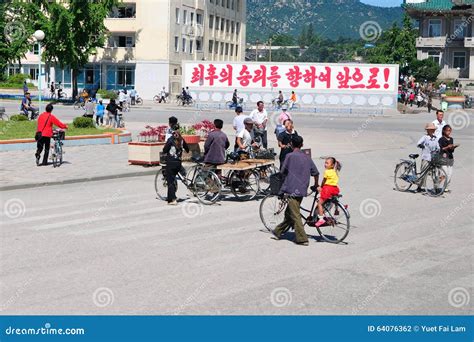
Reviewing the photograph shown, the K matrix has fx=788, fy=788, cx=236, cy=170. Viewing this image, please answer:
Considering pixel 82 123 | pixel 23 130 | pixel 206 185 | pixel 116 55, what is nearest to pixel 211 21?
pixel 116 55

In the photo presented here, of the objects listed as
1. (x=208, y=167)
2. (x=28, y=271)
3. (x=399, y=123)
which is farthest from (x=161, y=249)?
(x=399, y=123)

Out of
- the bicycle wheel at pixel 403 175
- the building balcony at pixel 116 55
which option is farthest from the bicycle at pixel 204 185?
the building balcony at pixel 116 55

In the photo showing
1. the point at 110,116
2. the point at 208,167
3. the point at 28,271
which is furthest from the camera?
the point at 110,116

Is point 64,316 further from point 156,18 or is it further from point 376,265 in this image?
point 156,18

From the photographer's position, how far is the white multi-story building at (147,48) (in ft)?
245

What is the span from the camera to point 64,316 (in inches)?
322

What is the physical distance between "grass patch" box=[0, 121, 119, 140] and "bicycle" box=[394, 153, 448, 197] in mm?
13708

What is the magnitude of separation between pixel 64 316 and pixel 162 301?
3.83ft

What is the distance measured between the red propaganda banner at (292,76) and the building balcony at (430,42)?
35.8 meters

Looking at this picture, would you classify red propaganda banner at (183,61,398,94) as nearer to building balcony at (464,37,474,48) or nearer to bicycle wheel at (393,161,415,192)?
building balcony at (464,37,474,48)

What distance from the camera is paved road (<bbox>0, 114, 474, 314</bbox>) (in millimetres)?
8891
